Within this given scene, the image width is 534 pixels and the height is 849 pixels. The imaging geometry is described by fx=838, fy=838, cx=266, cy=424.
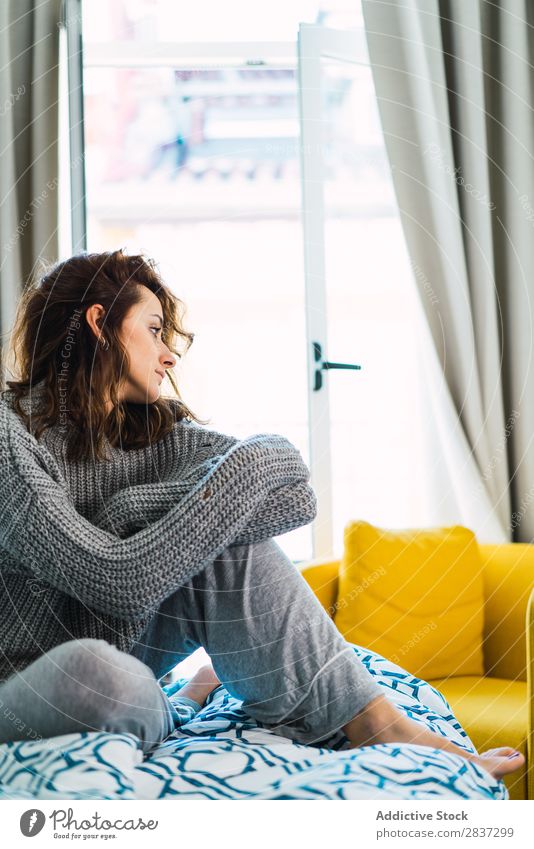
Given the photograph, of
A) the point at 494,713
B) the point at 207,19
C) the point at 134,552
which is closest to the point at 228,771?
the point at 134,552

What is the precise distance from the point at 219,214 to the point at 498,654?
→ 102 cm

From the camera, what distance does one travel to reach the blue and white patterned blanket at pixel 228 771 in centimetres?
83

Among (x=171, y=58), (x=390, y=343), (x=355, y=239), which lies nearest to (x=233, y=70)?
(x=171, y=58)

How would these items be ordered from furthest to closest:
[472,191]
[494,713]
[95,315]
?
[472,191] < [494,713] < [95,315]

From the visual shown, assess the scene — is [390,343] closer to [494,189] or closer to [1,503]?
[494,189]

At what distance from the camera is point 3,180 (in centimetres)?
173

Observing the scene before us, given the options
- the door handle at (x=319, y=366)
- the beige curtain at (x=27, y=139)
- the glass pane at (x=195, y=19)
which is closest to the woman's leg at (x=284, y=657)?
the door handle at (x=319, y=366)

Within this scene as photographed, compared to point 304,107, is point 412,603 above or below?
below

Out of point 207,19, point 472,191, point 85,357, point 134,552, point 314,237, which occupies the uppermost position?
point 207,19

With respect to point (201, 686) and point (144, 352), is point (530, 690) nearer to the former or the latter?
point (201, 686)

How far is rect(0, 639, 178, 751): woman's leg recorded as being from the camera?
2.72 feet

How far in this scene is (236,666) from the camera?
38.4 inches

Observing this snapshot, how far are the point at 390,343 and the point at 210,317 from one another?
0.57 meters

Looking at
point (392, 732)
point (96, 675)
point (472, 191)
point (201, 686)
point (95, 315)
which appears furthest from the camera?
point (472, 191)
